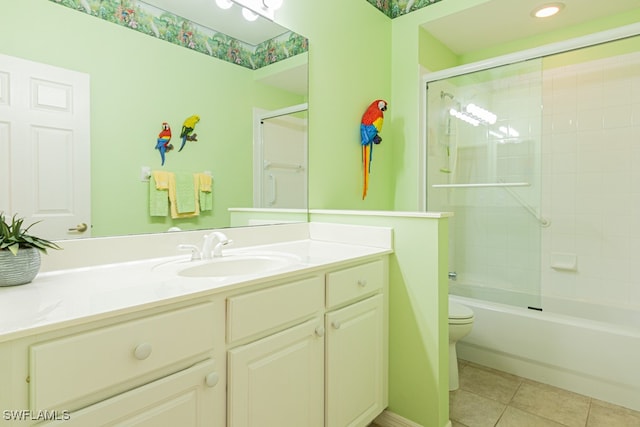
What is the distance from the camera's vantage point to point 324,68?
2076 mm

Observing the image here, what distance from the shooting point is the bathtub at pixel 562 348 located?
5.75ft

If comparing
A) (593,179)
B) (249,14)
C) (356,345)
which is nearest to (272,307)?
(356,345)

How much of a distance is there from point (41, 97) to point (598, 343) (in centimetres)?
260

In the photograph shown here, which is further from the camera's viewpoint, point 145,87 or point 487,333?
point 487,333

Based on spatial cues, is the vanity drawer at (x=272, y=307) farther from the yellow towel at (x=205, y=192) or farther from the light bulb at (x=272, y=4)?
the light bulb at (x=272, y=4)

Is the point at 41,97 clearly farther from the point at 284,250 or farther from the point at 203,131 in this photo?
the point at 284,250

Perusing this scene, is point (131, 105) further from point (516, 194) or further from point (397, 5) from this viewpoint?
point (516, 194)

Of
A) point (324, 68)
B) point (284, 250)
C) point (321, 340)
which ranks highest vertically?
point (324, 68)

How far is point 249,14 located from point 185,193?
93cm

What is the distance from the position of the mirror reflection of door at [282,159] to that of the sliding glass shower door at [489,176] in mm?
1083

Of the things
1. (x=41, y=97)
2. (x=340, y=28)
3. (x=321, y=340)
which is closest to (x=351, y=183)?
(x=340, y=28)

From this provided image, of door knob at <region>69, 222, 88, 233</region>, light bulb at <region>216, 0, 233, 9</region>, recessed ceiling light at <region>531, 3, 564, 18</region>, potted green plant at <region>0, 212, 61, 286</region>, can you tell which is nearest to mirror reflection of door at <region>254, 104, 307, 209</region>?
light bulb at <region>216, 0, 233, 9</region>

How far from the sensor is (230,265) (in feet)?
4.60

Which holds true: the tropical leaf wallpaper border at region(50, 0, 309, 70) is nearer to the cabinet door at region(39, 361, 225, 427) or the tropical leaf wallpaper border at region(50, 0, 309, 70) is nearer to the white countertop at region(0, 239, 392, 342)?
the white countertop at region(0, 239, 392, 342)
